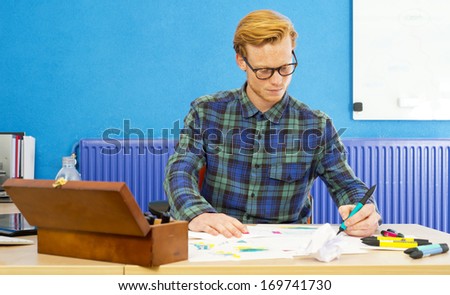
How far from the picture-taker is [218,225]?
4.74 feet

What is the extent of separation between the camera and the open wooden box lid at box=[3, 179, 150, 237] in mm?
1013

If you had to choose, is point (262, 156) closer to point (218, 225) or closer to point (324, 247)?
point (218, 225)

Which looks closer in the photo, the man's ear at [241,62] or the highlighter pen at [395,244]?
the highlighter pen at [395,244]

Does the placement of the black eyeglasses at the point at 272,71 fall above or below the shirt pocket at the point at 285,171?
above

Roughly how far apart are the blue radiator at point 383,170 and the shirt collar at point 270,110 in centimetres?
130

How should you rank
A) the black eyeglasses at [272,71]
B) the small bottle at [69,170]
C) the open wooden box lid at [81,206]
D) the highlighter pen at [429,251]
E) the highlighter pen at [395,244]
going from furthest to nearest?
the small bottle at [69,170] < the black eyeglasses at [272,71] < the highlighter pen at [395,244] < the highlighter pen at [429,251] < the open wooden box lid at [81,206]

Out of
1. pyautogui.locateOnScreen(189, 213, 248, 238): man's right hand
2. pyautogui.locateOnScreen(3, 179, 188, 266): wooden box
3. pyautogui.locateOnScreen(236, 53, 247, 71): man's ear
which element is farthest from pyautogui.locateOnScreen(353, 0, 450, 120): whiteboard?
pyautogui.locateOnScreen(3, 179, 188, 266): wooden box

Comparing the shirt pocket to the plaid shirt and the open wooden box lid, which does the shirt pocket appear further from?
the open wooden box lid

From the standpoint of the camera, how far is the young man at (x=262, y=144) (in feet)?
6.25

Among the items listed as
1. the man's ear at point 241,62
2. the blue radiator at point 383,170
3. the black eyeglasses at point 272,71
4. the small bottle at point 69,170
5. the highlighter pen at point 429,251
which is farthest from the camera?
the blue radiator at point 383,170

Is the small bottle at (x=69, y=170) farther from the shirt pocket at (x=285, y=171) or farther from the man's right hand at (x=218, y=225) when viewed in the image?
the man's right hand at (x=218, y=225)

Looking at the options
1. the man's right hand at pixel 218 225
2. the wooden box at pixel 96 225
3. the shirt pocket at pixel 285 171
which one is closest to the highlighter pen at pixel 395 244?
the man's right hand at pixel 218 225

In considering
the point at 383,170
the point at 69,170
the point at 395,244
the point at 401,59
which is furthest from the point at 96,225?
the point at 401,59
